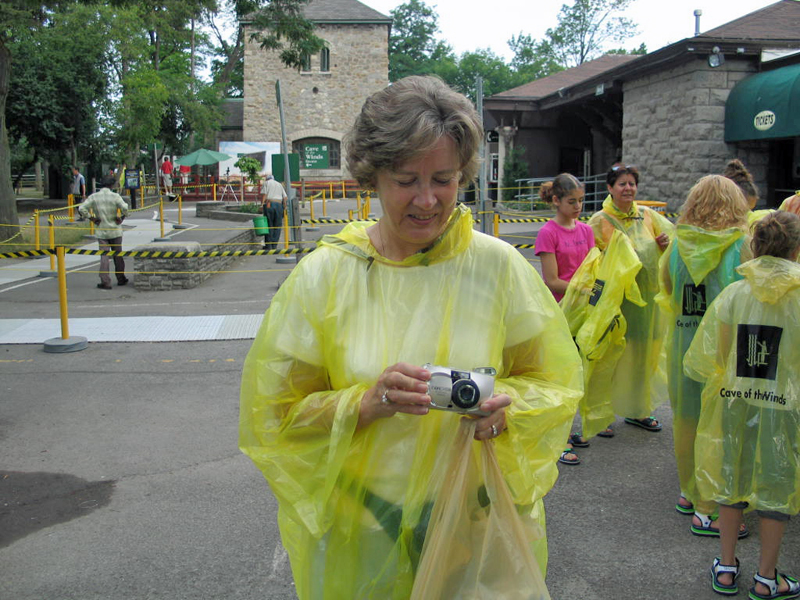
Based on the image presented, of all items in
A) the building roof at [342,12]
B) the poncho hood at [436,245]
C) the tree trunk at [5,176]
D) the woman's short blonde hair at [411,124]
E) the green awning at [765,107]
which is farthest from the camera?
the building roof at [342,12]

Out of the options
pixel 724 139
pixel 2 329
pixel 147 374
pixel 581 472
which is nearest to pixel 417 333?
pixel 581 472

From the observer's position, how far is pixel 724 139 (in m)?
13.9

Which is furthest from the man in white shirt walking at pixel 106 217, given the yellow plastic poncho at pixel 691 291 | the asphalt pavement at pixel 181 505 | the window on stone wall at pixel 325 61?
the window on stone wall at pixel 325 61

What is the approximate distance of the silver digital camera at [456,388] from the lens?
1641 millimetres

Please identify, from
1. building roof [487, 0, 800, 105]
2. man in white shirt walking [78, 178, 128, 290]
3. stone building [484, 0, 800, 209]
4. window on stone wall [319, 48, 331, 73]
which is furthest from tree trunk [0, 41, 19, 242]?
window on stone wall [319, 48, 331, 73]

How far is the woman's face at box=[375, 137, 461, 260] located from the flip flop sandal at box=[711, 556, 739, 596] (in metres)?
2.39

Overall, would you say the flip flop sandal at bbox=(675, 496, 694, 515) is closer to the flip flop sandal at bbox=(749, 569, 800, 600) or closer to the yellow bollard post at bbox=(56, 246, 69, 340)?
the flip flop sandal at bbox=(749, 569, 800, 600)

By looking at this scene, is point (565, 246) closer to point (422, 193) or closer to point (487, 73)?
point (422, 193)

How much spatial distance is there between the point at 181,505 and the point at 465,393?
3.12 m

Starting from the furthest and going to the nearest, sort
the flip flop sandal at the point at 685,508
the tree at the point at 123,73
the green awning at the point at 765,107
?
the tree at the point at 123,73, the green awning at the point at 765,107, the flip flop sandal at the point at 685,508

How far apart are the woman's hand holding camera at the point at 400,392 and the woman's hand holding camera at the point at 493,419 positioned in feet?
0.49

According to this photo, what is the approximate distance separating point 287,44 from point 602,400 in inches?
1457

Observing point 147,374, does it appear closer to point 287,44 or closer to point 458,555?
point 458,555

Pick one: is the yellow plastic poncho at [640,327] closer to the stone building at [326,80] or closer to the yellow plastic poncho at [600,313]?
the yellow plastic poncho at [600,313]
